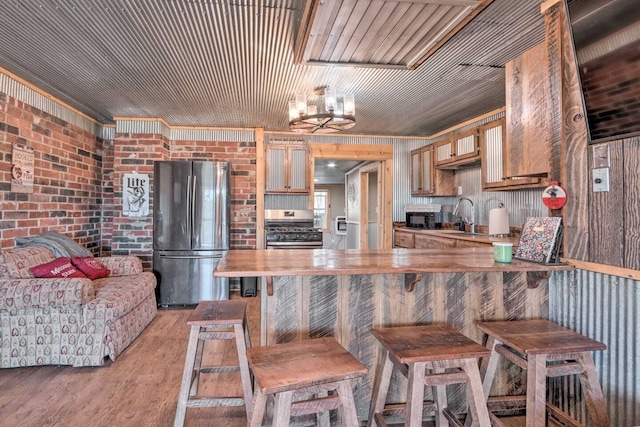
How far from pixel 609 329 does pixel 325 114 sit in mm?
2293

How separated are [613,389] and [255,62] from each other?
2896 mm

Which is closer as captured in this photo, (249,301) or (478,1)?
(478,1)

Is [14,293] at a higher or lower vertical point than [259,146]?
lower

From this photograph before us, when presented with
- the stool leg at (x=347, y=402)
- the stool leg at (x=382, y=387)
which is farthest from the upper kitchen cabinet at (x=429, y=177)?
the stool leg at (x=347, y=402)

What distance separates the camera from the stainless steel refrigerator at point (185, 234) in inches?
170

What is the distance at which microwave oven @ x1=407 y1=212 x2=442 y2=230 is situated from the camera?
487cm

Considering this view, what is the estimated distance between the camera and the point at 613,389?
1.61 meters

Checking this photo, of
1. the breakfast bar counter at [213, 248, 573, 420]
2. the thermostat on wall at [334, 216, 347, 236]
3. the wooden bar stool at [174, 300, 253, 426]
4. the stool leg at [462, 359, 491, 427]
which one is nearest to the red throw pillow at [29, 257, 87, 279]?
the wooden bar stool at [174, 300, 253, 426]

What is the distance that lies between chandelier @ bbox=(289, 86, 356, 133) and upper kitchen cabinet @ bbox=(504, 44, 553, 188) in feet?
4.15

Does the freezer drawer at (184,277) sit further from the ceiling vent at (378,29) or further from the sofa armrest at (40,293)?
the ceiling vent at (378,29)

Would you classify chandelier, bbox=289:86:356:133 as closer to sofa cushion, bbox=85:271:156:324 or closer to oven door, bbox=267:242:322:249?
oven door, bbox=267:242:322:249

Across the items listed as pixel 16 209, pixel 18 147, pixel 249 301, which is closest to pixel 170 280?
pixel 249 301

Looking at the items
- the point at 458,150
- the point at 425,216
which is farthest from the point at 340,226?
the point at 458,150

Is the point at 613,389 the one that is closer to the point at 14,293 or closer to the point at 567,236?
the point at 567,236
